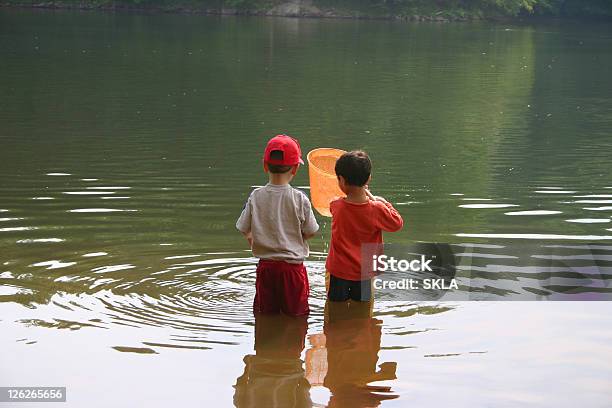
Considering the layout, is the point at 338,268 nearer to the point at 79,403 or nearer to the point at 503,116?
the point at 79,403

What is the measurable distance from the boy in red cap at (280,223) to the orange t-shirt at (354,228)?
0.50 feet

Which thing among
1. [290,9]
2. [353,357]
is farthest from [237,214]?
[290,9]

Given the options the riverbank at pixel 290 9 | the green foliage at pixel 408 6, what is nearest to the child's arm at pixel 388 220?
the green foliage at pixel 408 6

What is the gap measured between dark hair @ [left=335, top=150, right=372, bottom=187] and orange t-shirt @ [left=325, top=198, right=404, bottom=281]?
150 millimetres

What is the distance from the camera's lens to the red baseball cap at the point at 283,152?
225 inches

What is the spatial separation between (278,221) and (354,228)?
433 mm

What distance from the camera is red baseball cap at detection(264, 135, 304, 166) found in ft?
18.7

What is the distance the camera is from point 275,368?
5461 mm

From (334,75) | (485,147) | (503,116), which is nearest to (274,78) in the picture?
(334,75)

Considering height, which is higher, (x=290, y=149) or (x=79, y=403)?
(x=290, y=149)

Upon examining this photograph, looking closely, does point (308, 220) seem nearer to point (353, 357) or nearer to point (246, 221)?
point (246, 221)

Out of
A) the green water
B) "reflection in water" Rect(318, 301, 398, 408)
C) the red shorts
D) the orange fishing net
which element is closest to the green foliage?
the green water

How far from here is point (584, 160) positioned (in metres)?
13.7

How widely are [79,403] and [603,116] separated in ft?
51.3
